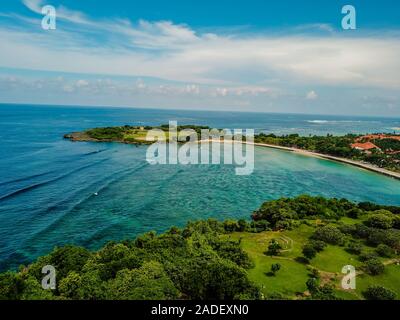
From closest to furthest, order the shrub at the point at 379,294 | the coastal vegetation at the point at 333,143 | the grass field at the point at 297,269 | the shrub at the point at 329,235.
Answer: the shrub at the point at 379,294 < the grass field at the point at 297,269 < the shrub at the point at 329,235 < the coastal vegetation at the point at 333,143

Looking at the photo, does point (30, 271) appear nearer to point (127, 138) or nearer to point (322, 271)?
point (322, 271)

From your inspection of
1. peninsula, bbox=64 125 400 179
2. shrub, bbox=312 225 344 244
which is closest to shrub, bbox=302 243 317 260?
shrub, bbox=312 225 344 244

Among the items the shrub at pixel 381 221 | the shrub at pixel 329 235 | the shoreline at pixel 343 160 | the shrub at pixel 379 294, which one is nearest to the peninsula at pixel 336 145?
the shoreline at pixel 343 160

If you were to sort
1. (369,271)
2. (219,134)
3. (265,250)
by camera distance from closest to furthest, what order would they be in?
(369,271) < (265,250) < (219,134)

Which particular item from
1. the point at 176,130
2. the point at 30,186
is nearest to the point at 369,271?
the point at 30,186

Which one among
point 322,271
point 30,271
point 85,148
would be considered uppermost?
point 85,148

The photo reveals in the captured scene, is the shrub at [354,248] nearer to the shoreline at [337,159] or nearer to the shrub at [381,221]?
the shrub at [381,221]

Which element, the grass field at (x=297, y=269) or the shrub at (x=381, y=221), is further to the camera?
the shrub at (x=381, y=221)
